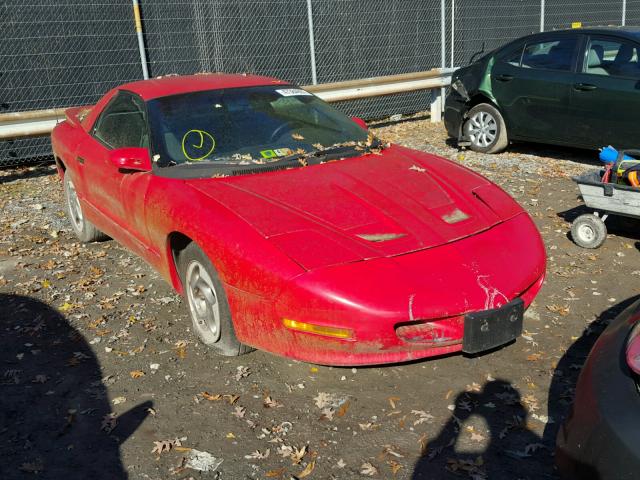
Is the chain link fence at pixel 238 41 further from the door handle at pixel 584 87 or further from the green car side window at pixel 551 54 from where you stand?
the door handle at pixel 584 87

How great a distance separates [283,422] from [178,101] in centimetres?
260

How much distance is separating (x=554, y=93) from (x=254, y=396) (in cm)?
642

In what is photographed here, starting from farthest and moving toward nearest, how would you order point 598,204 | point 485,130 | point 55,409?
point 485,130
point 598,204
point 55,409

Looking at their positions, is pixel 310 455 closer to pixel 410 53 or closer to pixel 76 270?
pixel 76 270

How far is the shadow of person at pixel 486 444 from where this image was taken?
123 inches

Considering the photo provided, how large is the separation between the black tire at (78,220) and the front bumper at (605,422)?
482 cm

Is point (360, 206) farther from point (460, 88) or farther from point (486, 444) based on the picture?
point (460, 88)

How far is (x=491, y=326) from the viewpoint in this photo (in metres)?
3.51

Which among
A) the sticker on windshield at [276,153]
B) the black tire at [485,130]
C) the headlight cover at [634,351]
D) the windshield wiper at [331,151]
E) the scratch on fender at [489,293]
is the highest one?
the sticker on windshield at [276,153]

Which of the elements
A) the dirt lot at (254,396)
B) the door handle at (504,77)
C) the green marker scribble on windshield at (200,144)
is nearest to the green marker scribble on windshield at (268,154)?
the green marker scribble on windshield at (200,144)

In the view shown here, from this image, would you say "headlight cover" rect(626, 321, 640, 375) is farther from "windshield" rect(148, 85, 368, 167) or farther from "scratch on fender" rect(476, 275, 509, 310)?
"windshield" rect(148, 85, 368, 167)

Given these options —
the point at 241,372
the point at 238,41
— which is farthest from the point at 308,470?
the point at 238,41

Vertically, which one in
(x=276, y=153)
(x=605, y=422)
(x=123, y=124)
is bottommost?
(x=605, y=422)

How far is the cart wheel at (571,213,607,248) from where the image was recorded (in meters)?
5.86
